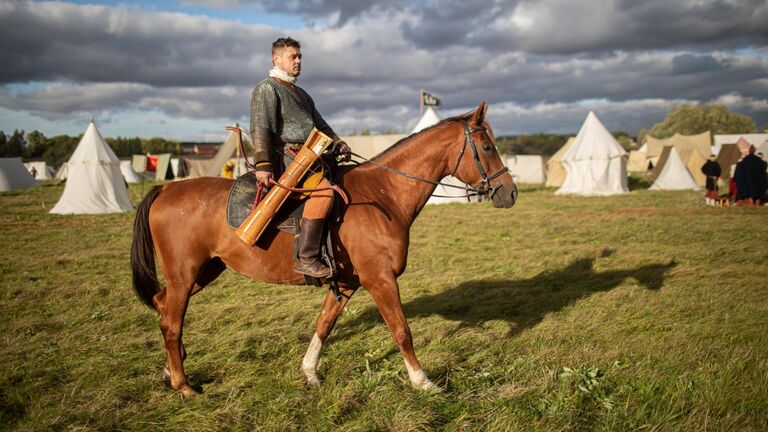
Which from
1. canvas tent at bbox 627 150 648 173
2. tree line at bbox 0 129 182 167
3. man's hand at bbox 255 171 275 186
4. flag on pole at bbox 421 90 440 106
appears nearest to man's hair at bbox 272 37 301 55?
man's hand at bbox 255 171 275 186

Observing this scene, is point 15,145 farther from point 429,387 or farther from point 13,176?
point 429,387

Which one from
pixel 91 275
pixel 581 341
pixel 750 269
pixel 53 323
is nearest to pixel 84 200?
pixel 91 275

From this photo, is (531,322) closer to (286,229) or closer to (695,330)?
(695,330)

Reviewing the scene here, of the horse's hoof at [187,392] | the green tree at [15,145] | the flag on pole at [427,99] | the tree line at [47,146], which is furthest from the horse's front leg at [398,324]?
the green tree at [15,145]

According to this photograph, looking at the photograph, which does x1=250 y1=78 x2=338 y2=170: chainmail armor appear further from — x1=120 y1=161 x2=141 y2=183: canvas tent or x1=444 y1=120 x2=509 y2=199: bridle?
x1=120 y1=161 x2=141 y2=183: canvas tent

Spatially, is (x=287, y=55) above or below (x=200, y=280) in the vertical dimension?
above

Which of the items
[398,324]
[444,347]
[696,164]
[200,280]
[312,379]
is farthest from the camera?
[696,164]

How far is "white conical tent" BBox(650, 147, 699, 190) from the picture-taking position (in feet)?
91.9

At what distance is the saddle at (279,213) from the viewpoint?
4266 millimetres

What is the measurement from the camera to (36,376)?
4.54 meters

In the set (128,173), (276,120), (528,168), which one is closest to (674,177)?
(528,168)

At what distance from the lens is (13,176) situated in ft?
111

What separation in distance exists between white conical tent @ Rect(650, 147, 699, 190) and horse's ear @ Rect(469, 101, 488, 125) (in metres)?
28.1

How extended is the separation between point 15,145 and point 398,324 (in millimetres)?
88757
